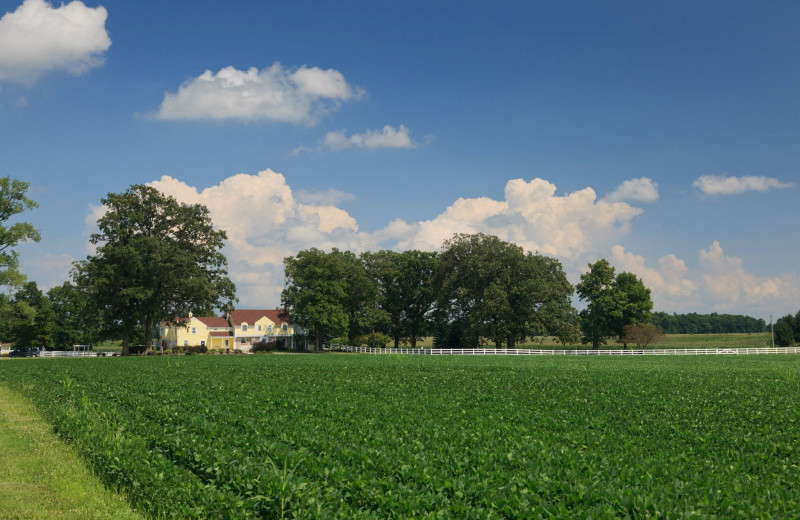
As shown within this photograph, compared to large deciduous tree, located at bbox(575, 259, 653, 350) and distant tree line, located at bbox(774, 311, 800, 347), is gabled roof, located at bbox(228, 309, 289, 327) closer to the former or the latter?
large deciduous tree, located at bbox(575, 259, 653, 350)

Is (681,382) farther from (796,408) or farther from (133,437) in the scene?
(133,437)

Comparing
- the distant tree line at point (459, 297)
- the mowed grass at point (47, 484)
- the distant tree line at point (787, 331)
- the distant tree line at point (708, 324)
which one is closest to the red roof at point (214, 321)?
the distant tree line at point (459, 297)

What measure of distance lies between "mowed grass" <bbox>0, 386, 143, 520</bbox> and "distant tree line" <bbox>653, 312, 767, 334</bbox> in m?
172

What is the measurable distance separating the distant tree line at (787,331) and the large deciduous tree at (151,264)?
79999mm

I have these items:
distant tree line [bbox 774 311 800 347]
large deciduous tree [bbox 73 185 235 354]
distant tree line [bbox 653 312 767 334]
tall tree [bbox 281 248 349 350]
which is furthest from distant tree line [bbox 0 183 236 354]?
distant tree line [bbox 653 312 767 334]

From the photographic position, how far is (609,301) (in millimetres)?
80312

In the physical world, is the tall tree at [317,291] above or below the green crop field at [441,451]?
above

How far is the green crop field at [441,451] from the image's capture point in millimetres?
7797

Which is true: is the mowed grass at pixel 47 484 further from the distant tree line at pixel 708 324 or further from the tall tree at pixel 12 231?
the distant tree line at pixel 708 324

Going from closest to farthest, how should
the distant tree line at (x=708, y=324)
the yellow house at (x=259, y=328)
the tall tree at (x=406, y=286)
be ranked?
the tall tree at (x=406, y=286) < the yellow house at (x=259, y=328) < the distant tree line at (x=708, y=324)

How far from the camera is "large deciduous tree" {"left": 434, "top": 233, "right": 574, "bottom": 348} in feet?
219

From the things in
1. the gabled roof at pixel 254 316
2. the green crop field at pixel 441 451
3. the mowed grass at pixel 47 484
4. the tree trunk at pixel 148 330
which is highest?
the gabled roof at pixel 254 316

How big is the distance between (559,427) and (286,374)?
64.9ft

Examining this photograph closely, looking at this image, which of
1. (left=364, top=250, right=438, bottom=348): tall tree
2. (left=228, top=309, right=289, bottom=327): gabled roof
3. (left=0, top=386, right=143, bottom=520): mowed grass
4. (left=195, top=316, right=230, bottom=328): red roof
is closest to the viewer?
(left=0, top=386, right=143, bottom=520): mowed grass
